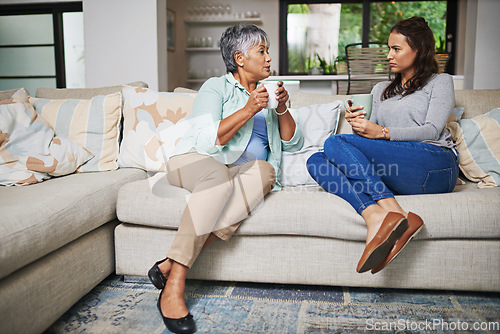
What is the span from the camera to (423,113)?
1828 millimetres

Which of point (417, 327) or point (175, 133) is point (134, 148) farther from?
point (417, 327)

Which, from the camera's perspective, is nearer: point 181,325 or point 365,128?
point 181,325

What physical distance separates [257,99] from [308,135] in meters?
0.62

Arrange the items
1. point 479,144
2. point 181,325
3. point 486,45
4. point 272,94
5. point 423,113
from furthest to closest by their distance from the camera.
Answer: point 486,45 < point 479,144 < point 423,113 < point 272,94 < point 181,325

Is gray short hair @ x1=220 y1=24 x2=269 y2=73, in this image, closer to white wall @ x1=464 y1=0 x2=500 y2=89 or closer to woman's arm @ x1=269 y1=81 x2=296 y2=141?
woman's arm @ x1=269 y1=81 x2=296 y2=141

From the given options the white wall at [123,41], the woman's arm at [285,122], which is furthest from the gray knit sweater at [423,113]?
the white wall at [123,41]

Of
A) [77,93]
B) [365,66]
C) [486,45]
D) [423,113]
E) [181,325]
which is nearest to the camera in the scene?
[181,325]

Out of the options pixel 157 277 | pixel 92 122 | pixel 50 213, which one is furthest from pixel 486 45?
pixel 50 213

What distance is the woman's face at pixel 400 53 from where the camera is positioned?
1851 mm

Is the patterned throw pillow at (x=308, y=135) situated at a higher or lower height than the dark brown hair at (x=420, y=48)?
lower

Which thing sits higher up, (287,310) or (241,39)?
(241,39)

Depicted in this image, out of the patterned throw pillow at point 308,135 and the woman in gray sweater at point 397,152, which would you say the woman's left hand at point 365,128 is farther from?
the patterned throw pillow at point 308,135

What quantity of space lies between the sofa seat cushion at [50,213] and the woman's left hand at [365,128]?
1.00 metres

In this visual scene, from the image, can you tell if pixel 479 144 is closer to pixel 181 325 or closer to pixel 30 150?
pixel 181 325
